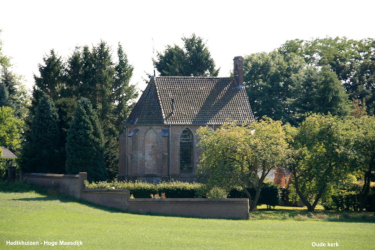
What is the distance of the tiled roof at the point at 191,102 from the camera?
43.4 metres

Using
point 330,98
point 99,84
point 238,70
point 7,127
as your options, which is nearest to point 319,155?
point 238,70

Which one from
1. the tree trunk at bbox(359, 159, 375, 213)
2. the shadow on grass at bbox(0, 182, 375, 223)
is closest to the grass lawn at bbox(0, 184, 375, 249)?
the shadow on grass at bbox(0, 182, 375, 223)

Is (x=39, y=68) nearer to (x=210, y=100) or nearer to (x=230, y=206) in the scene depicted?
(x=210, y=100)

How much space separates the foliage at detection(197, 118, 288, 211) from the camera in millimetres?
31688

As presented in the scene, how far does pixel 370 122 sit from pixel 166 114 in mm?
18215

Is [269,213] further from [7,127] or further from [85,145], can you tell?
[7,127]

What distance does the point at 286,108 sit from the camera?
55.8m

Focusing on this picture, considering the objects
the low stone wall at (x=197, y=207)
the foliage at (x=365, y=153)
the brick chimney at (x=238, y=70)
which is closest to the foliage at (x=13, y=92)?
the brick chimney at (x=238, y=70)

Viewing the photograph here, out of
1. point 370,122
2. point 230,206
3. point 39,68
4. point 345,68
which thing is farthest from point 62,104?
point 345,68

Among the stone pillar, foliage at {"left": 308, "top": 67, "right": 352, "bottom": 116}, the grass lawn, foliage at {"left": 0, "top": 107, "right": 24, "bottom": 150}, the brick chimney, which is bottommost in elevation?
the grass lawn

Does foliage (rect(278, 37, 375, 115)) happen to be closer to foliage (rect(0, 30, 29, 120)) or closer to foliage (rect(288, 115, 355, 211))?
foliage (rect(288, 115, 355, 211))

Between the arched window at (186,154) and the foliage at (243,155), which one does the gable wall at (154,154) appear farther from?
the foliage at (243,155)

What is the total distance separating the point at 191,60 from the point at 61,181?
122 ft

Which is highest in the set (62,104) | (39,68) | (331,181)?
(39,68)
